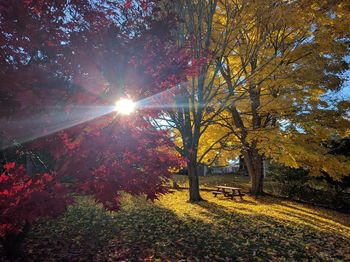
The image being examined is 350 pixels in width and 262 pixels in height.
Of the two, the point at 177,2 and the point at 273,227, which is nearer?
the point at 273,227

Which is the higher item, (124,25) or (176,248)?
(124,25)

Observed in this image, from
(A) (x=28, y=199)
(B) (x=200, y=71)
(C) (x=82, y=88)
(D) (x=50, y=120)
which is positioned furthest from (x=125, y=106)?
(B) (x=200, y=71)

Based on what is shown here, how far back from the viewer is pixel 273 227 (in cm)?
798

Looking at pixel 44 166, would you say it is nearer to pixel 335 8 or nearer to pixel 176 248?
pixel 176 248

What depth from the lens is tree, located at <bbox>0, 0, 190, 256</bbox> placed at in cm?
380

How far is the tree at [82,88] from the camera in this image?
3.80m

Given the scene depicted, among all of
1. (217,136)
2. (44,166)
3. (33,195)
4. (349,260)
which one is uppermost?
(217,136)

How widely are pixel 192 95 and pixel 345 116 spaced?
6689 millimetres

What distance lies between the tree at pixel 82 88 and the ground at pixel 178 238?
6.20ft

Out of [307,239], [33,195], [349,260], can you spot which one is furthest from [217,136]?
[33,195]

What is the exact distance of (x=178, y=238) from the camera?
6531 millimetres

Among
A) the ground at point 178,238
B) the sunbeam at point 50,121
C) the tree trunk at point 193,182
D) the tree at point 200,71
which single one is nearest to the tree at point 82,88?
the sunbeam at point 50,121

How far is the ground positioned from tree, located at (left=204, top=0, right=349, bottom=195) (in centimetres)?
422

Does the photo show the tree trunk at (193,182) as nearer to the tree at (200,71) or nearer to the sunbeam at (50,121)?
the tree at (200,71)
